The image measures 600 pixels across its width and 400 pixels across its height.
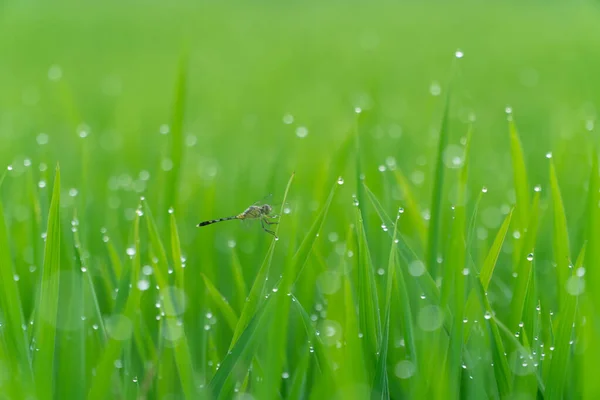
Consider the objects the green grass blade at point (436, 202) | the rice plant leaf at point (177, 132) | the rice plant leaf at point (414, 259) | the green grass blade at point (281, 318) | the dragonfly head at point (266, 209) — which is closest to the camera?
the green grass blade at point (281, 318)

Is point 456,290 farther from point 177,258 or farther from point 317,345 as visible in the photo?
point 177,258

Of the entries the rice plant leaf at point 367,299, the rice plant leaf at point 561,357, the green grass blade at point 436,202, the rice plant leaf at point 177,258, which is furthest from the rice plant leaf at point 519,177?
the rice plant leaf at point 177,258

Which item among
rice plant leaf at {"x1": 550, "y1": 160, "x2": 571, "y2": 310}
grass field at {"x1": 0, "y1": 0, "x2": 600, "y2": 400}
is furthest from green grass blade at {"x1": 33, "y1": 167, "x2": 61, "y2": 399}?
rice plant leaf at {"x1": 550, "y1": 160, "x2": 571, "y2": 310}

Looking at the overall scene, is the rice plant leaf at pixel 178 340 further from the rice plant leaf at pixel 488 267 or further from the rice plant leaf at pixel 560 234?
the rice plant leaf at pixel 560 234

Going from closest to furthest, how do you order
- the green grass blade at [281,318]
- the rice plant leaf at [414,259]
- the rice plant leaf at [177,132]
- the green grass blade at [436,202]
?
the green grass blade at [281,318] < the rice plant leaf at [414,259] < the green grass blade at [436,202] < the rice plant leaf at [177,132]

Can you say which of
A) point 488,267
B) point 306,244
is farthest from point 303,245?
point 488,267

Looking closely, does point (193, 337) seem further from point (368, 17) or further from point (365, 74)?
point (368, 17)

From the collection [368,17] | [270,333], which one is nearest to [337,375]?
[270,333]
